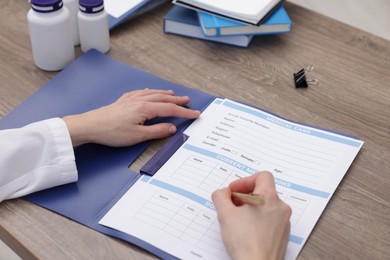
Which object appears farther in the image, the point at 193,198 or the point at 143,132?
the point at 143,132

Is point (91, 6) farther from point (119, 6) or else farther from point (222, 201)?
point (222, 201)

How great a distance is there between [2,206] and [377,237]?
2.01 ft

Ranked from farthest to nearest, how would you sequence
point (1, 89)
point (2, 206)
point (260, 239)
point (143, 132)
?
point (1, 89)
point (143, 132)
point (2, 206)
point (260, 239)

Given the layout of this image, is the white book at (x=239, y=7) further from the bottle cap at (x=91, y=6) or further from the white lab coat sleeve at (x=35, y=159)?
the white lab coat sleeve at (x=35, y=159)

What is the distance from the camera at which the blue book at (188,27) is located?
1280 millimetres

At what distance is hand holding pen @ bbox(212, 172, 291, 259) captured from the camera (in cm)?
79

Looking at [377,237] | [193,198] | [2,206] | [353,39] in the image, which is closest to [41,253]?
[2,206]

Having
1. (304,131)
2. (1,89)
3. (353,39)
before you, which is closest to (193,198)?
(304,131)

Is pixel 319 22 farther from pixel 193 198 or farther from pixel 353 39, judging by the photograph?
pixel 193 198

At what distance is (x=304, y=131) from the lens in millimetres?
1050

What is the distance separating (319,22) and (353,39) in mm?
102

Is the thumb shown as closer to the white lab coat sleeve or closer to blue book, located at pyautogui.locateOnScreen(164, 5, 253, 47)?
the white lab coat sleeve

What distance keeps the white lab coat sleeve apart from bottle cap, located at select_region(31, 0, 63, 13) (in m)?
0.27

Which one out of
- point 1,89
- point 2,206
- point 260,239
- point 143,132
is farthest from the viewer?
point 1,89
